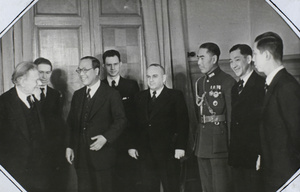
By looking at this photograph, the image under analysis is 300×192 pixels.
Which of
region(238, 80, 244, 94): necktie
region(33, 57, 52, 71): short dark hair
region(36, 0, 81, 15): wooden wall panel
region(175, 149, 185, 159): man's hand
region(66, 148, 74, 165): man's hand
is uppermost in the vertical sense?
region(36, 0, 81, 15): wooden wall panel

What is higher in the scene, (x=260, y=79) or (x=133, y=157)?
(x=260, y=79)

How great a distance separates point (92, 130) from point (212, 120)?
56 centimetres

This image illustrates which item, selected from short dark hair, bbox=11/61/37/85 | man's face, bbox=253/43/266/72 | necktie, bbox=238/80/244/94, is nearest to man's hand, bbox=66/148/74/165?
short dark hair, bbox=11/61/37/85

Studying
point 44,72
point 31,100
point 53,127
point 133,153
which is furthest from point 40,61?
point 133,153

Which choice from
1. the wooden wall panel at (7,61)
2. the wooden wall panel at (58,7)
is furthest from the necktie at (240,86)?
the wooden wall panel at (7,61)

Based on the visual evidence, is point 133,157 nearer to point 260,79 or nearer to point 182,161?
point 182,161

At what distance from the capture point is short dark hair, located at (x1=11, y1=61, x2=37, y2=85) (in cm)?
153

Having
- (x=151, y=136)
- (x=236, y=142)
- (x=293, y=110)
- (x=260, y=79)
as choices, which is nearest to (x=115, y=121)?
(x=151, y=136)

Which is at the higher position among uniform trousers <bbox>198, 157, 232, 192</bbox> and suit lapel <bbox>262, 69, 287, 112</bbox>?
suit lapel <bbox>262, 69, 287, 112</bbox>

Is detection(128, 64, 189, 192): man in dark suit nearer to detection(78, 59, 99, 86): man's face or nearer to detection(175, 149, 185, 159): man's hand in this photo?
detection(175, 149, 185, 159): man's hand

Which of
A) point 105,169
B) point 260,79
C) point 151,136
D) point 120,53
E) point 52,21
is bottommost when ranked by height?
point 105,169

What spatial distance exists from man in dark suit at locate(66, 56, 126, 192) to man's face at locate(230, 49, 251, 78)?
1.85ft

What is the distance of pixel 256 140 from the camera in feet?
5.26

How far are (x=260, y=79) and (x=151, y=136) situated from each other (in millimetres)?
565
